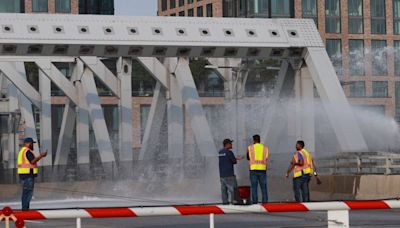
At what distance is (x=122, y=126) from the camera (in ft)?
174

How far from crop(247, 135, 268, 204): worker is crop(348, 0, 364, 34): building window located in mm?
85446

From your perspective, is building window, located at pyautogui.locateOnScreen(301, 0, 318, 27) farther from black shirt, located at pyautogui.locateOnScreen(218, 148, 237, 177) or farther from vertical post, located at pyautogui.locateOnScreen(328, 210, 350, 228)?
vertical post, located at pyautogui.locateOnScreen(328, 210, 350, 228)

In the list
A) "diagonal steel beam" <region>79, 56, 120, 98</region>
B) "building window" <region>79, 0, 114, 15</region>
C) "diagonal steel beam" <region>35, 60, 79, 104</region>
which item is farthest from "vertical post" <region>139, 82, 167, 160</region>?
"building window" <region>79, 0, 114, 15</region>

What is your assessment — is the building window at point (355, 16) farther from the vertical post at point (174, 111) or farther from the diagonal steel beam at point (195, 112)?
the diagonal steel beam at point (195, 112)

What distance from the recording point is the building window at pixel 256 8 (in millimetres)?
104188

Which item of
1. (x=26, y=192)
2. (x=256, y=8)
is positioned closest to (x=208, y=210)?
(x=26, y=192)

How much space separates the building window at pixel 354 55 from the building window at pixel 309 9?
4.26 metres

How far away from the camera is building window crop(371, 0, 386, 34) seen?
362 feet

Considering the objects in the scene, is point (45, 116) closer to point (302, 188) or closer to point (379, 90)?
point (302, 188)

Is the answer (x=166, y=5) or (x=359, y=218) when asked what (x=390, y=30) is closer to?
(x=166, y=5)

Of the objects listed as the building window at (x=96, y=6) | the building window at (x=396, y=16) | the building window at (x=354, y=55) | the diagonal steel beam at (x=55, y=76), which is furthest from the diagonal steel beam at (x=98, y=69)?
the building window at (x=396, y=16)

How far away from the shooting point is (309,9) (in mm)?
109312

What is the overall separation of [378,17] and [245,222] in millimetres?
90688

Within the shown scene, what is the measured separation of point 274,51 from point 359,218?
18.6 meters
